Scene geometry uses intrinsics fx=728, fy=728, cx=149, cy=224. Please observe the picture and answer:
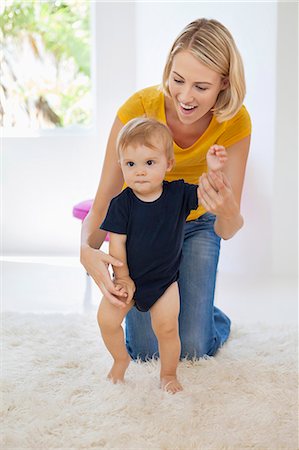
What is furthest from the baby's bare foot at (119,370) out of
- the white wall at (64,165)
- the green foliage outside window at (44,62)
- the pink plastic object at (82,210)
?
the green foliage outside window at (44,62)

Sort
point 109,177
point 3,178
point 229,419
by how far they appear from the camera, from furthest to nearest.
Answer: point 3,178 → point 109,177 → point 229,419

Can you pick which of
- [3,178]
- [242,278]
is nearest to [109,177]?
[242,278]

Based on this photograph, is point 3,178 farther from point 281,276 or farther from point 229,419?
point 229,419

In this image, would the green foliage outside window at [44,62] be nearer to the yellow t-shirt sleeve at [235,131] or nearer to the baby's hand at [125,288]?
the yellow t-shirt sleeve at [235,131]

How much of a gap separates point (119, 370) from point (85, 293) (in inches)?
53.0

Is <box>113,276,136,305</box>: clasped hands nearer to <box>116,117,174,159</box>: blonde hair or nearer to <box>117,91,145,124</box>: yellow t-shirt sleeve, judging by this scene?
<box>116,117,174,159</box>: blonde hair

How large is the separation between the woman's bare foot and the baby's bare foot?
0.40 ft

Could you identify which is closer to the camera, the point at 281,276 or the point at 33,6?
the point at 281,276

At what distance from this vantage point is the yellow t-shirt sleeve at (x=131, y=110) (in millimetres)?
2395

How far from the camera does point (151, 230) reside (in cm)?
216

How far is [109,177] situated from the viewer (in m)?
2.42

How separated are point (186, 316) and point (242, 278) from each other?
133 cm

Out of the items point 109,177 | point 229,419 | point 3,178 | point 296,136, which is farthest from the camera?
point 3,178

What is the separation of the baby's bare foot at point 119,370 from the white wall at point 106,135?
1735 millimetres
